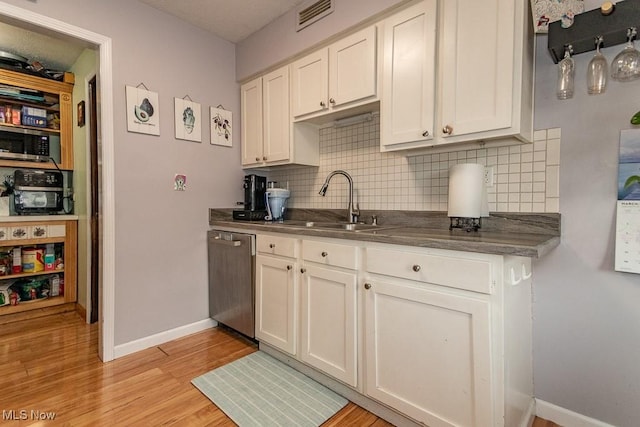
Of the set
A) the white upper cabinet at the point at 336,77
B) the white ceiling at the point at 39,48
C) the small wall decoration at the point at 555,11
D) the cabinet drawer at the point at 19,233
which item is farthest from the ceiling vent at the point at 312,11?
the cabinet drawer at the point at 19,233

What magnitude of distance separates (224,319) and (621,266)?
2.46m

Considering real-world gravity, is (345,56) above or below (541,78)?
above

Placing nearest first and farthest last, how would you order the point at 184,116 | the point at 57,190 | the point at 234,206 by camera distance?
the point at 184,116, the point at 234,206, the point at 57,190

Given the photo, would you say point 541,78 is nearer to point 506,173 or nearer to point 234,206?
point 506,173

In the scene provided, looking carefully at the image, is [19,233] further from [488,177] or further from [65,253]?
[488,177]

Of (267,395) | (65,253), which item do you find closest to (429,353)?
(267,395)

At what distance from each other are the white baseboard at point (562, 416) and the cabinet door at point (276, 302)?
132cm

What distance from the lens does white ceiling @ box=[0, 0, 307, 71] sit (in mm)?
2260

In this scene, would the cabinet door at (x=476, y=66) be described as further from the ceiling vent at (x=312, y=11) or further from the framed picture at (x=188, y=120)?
the framed picture at (x=188, y=120)

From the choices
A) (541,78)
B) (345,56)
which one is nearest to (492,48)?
(541,78)

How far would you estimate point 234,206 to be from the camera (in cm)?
286

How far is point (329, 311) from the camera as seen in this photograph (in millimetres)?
1720

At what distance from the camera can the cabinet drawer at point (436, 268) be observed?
1170 millimetres

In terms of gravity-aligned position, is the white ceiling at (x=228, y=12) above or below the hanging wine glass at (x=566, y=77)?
above
